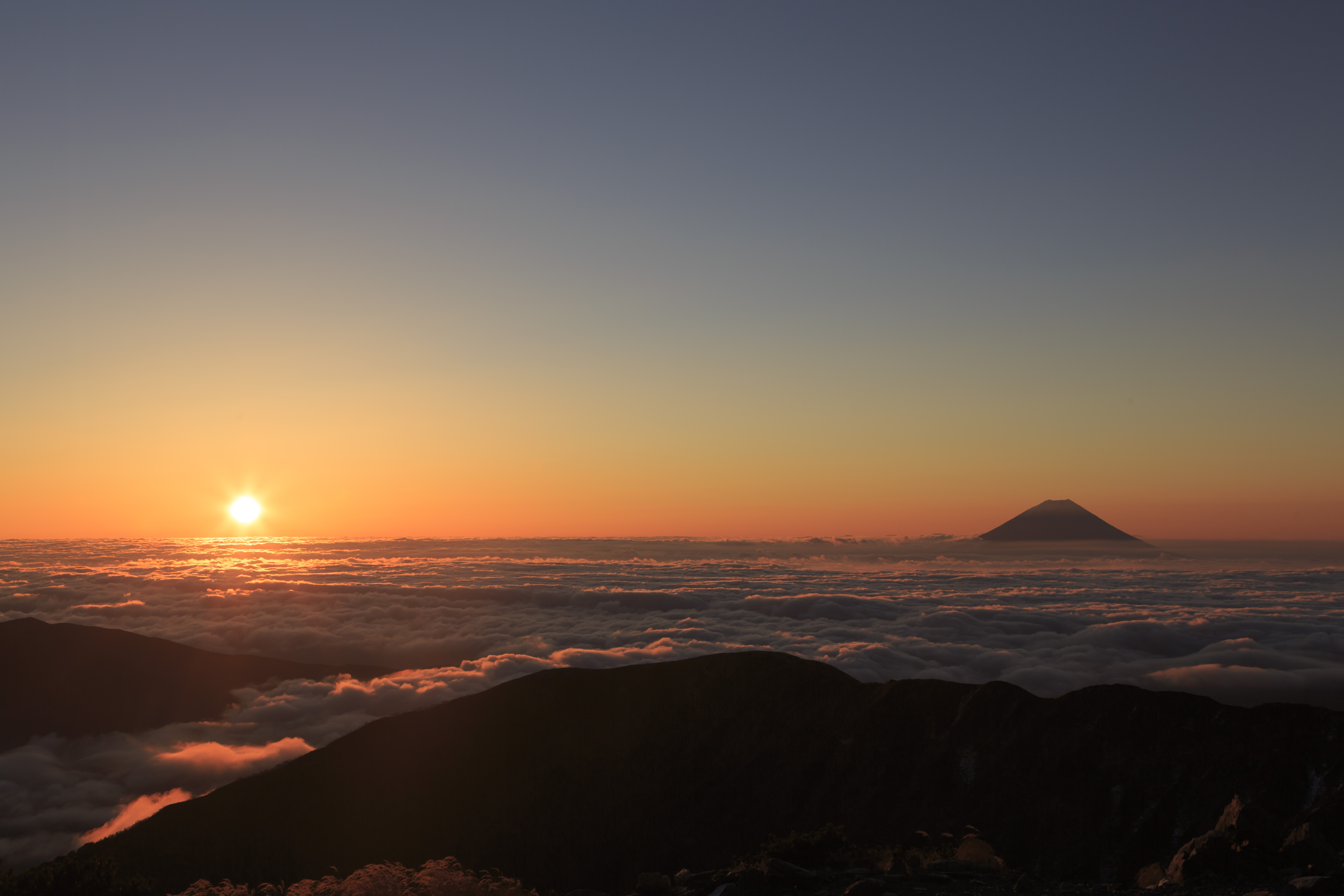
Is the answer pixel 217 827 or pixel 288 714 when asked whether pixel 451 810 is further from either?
pixel 288 714

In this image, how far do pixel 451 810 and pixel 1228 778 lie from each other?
99.0 meters

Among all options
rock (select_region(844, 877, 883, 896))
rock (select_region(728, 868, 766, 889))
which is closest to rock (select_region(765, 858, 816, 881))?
rock (select_region(728, 868, 766, 889))

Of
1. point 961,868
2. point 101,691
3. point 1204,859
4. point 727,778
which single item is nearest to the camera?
point 1204,859

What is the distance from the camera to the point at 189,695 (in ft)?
641

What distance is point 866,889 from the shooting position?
612 inches

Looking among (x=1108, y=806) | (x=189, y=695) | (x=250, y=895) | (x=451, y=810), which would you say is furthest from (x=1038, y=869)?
(x=189, y=695)

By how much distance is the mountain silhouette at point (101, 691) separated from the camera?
613 ft

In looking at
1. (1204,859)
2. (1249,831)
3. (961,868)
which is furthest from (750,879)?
(1249,831)

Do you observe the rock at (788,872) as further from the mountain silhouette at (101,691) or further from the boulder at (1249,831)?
the mountain silhouette at (101,691)

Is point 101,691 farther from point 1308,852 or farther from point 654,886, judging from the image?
point 1308,852

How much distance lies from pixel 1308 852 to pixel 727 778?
98.6 m

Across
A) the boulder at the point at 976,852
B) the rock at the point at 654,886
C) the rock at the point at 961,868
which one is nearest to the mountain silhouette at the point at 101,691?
the boulder at the point at 976,852

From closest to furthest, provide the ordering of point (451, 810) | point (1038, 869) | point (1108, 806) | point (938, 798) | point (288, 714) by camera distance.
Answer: point (1038, 869) → point (1108, 806) → point (938, 798) → point (451, 810) → point (288, 714)

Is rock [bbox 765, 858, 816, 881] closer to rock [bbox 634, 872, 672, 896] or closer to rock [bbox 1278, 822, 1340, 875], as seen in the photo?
rock [bbox 634, 872, 672, 896]
